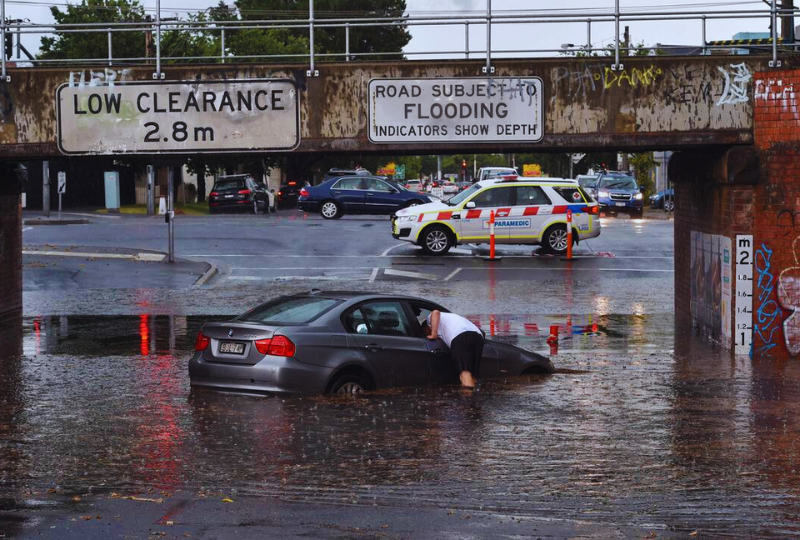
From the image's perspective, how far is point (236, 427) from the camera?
11.1m

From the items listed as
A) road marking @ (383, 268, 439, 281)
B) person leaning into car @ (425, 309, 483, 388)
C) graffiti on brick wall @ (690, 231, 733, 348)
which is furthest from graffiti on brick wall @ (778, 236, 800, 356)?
road marking @ (383, 268, 439, 281)

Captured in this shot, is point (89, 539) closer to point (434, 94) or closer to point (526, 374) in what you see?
point (526, 374)

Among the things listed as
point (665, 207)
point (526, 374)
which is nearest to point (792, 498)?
point (526, 374)

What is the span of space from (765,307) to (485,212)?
15.7 meters

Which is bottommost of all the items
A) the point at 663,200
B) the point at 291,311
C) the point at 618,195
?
the point at 291,311

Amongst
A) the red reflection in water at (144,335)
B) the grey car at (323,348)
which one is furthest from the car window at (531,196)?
the grey car at (323,348)

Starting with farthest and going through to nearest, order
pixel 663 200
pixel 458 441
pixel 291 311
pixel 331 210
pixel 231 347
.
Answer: pixel 663 200 < pixel 331 210 < pixel 291 311 < pixel 231 347 < pixel 458 441

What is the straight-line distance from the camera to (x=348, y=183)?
138 feet

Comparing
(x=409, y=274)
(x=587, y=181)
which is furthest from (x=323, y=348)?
(x=587, y=181)

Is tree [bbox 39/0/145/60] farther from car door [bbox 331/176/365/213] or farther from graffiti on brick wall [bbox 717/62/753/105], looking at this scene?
graffiti on brick wall [bbox 717/62/753/105]

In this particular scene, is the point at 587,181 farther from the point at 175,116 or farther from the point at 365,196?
the point at 175,116

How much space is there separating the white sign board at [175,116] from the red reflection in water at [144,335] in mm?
3095

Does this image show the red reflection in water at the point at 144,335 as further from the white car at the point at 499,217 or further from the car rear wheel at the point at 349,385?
the white car at the point at 499,217

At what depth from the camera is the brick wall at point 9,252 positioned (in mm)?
20516
